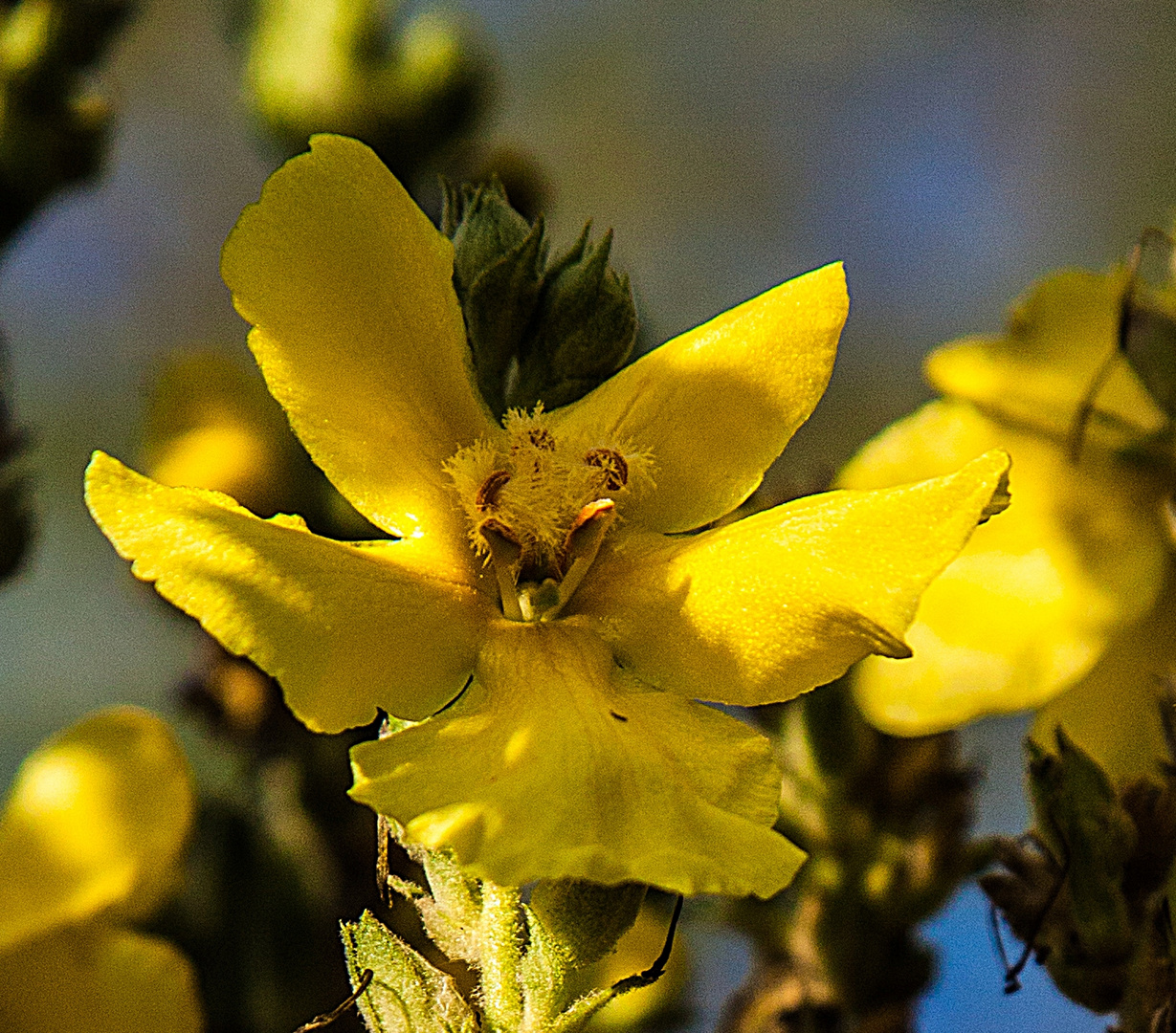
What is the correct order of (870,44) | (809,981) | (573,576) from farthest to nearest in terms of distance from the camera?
(870,44)
(809,981)
(573,576)

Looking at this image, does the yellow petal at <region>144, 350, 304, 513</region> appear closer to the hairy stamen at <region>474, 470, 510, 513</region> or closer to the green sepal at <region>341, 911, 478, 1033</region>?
the hairy stamen at <region>474, 470, 510, 513</region>

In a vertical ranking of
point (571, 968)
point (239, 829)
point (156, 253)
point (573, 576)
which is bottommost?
point (156, 253)

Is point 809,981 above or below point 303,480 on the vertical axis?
below

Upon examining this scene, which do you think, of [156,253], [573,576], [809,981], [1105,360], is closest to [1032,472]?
[1105,360]

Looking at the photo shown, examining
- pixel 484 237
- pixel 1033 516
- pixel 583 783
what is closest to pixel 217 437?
pixel 1033 516

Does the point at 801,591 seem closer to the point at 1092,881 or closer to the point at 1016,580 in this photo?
the point at 1092,881

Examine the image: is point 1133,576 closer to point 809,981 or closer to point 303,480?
point 809,981
